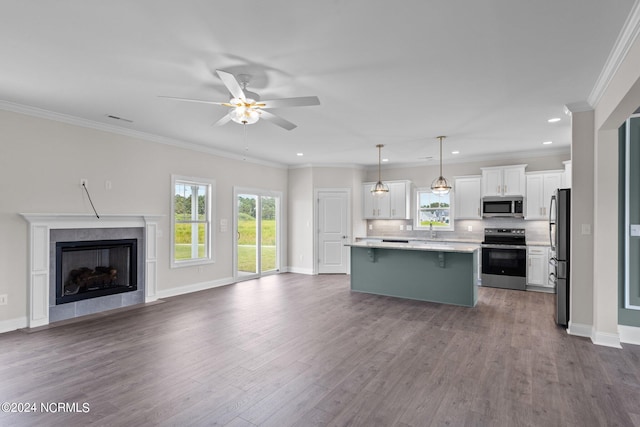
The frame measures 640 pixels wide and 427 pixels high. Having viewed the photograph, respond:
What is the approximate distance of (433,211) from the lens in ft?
25.8

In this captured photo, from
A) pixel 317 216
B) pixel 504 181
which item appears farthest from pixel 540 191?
pixel 317 216

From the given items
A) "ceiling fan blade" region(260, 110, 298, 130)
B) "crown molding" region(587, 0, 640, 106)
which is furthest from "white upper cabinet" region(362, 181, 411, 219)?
"ceiling fan blade" region(260, 110, 298, 130)

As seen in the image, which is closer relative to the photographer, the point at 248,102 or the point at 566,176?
the point at 248,102

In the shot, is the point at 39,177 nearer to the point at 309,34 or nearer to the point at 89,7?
the point at 89,7

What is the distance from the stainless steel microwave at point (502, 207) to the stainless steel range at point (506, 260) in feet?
1.30

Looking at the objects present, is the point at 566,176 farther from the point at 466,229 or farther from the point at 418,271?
the point at 418,271

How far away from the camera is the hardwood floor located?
2365mm

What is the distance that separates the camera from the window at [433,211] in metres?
7.63

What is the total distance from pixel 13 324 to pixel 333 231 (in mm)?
5894

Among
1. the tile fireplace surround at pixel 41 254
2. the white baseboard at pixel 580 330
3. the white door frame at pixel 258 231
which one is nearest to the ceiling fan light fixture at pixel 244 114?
the tile fireplace surround at pixel 41 254

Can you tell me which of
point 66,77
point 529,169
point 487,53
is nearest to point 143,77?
point 66,77

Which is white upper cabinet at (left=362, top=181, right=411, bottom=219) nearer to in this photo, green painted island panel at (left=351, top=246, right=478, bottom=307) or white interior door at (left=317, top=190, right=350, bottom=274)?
white interior door at (left=317, top=190, right=350, bottom=274)

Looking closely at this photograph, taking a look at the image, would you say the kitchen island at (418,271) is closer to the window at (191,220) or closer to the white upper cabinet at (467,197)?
the white upper cabinet at (467,197)

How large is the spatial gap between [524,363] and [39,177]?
5.92 metres
